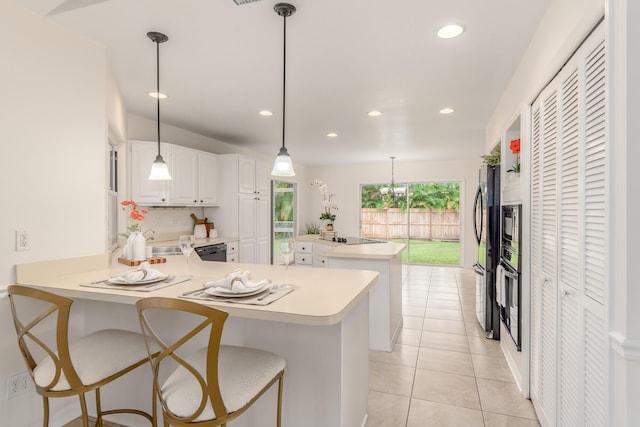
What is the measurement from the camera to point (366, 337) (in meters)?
2.13

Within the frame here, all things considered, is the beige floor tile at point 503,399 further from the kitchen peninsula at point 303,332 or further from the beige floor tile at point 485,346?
the kitchen peninsula at point 303,332

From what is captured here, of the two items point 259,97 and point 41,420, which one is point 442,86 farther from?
point 41,420

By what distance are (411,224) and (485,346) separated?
5.19m

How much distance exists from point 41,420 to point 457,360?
9.79 feet

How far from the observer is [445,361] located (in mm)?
3061

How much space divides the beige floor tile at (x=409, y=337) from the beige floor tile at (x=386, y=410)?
103 cm

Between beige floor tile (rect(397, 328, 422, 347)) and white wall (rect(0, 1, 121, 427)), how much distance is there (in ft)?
9.04

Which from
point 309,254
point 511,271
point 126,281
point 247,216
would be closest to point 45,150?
point 126,281

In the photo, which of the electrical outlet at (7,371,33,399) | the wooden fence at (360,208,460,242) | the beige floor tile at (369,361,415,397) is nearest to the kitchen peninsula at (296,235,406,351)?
the beige floor tile at (369,361,415,397)

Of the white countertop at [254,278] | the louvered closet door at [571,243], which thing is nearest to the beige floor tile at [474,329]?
the louvered closet door at [571,243]

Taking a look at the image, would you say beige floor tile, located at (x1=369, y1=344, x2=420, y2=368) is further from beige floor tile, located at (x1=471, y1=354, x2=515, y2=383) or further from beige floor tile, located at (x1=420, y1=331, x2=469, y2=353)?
beige floor tile, located at (x1=471, y1=354, x2=515, y2=383)

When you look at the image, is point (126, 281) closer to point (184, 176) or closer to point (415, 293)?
point (184, 176)

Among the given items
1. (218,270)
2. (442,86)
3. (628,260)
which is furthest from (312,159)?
(628,260)

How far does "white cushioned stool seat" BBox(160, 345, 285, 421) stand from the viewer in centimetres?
130
